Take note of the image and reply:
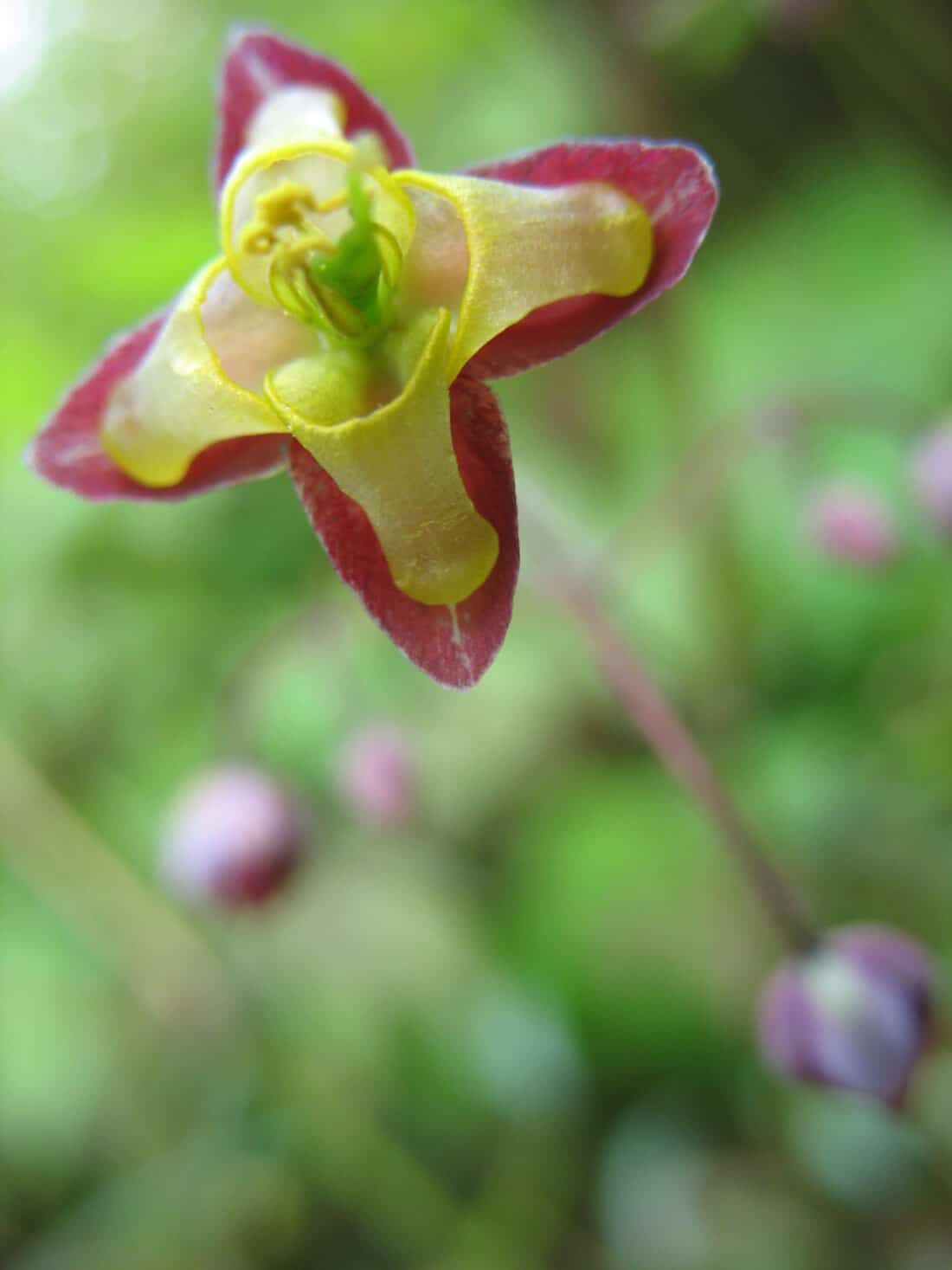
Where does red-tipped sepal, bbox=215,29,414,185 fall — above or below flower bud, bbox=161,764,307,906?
above

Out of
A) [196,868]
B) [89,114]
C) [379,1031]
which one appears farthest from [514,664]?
[89,114]

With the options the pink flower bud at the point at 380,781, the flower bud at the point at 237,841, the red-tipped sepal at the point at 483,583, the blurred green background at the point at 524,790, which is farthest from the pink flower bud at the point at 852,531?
the red-tipped sepal at the point at 483,583

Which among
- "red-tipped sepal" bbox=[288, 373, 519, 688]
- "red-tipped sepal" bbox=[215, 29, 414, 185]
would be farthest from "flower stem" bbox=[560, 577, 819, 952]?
"red-tipped sepal" bbox=[215, 29, 414, 185]

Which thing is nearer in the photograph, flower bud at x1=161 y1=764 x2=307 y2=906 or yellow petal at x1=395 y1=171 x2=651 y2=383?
yellow petal at x1=395 y1=171 x2=651 y2=383

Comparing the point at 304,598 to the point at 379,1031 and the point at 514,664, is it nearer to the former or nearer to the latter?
the point at 514,664

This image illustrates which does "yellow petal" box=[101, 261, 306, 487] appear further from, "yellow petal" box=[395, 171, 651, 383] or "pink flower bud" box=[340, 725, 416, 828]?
"pink flower bud" box=[340, 725, 416, 828]

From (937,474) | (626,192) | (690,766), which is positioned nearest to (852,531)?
(937,474)

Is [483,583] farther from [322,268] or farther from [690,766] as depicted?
[690,766]
